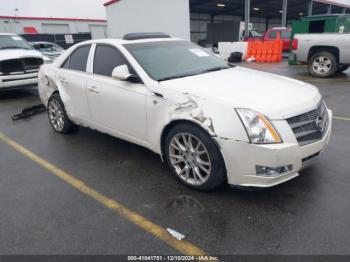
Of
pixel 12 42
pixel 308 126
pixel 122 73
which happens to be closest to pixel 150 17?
pixel 12 42

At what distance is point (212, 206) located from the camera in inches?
125

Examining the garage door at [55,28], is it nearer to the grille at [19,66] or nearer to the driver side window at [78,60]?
the grille at [19,66]

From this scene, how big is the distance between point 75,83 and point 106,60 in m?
0.73

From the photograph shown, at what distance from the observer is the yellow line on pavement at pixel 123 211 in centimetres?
265

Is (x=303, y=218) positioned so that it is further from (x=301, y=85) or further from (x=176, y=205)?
(x=301, y=85)

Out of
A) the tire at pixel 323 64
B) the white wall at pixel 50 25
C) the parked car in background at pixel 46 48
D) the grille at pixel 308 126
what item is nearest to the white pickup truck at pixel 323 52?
the tire at pixel 323 64

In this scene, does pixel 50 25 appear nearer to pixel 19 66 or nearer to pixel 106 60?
pixel 19 66

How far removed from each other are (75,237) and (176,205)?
1.02 metres

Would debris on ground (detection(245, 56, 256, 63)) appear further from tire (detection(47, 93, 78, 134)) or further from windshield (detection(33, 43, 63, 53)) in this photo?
tire (detection(47, 93, 78, 134))

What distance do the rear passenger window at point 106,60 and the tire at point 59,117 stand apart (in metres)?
1.18

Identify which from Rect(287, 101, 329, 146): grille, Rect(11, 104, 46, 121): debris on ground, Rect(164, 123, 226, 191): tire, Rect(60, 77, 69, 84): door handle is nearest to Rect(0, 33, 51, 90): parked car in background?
Rect(11, 104, 46, 121): debris on ground

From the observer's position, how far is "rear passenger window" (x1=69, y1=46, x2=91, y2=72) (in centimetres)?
477

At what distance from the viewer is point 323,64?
33.8 feet

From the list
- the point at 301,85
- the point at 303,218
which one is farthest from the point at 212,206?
the point at 301,85
